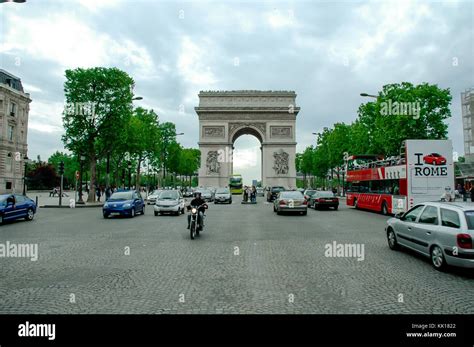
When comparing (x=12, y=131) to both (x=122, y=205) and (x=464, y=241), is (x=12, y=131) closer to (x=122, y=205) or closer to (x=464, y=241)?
(x=122, y=205)

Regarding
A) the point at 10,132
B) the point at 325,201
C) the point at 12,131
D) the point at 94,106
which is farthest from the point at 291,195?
the point at 12,131

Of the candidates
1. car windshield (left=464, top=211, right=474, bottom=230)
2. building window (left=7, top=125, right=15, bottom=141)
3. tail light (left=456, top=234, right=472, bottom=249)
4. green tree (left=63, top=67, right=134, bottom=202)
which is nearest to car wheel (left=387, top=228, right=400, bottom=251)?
car windshield (left=464, top=211, right=474, bottom=230)

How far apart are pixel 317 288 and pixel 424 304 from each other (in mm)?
1624

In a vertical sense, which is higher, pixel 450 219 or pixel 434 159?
pixel 434 159

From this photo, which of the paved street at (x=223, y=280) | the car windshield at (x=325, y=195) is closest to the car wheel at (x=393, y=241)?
the paved street at (x=223, y=280)

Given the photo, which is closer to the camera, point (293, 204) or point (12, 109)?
point (293, 204)

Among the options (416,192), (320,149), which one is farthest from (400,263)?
(320,149)

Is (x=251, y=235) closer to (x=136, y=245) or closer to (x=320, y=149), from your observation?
(x=136, y=245)

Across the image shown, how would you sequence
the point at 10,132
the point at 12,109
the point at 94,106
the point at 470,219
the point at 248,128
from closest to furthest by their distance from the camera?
the point at 470,219, the point at 94,106, the point at 10,132, the point at 12,109, the point at 248,128

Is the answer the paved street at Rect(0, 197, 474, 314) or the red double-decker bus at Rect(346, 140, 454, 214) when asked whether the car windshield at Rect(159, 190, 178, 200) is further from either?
the red double-decker bus at Rect(346, 140, 454, 214)

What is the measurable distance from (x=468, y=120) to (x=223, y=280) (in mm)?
77099

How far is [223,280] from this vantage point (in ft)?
22.7

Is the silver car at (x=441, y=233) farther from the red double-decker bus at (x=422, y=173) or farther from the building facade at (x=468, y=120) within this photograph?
the building facade at (x=468, y=120)

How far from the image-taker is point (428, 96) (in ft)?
116
